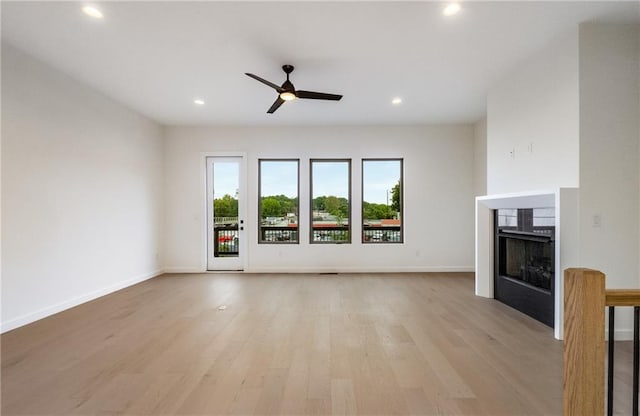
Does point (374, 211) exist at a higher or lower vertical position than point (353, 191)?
lower

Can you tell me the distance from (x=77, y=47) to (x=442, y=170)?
5784 mm

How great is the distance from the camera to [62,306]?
3.53 m

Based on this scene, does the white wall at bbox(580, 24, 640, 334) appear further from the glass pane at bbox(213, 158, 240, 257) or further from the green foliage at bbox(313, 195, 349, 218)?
the glass pane at bbox(213, 158, 240, 257)

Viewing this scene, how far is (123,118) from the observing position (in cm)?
468

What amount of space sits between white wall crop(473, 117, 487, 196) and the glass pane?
4742mm

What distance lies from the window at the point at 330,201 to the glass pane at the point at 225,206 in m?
1.58

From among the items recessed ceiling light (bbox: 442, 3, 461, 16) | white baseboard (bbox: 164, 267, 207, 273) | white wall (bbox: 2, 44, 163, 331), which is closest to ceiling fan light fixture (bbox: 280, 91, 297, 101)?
recessed ceiling light (bbox: 442, 3, 461, 16)

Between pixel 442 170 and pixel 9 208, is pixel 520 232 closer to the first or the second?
pixel 442 170

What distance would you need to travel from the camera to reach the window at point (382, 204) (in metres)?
5.84

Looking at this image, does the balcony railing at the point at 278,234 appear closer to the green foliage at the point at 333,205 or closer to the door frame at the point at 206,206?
the door frame at the point at 206,206

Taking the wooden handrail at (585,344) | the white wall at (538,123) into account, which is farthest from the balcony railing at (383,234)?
the wooden handrail at (585,344)

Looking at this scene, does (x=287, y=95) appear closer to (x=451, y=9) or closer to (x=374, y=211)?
(x=451, y=9)

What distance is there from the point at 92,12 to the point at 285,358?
3366 millimetres

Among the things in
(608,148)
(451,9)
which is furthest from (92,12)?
(608,148)
